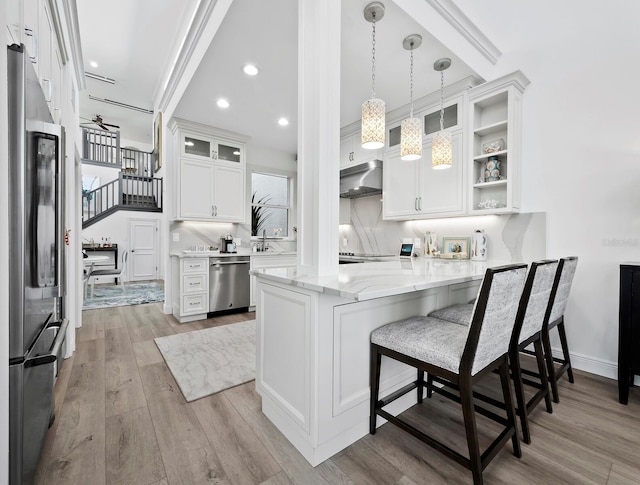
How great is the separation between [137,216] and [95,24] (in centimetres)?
483

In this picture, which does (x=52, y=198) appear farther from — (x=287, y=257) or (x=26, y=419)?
(x=287, y=257)

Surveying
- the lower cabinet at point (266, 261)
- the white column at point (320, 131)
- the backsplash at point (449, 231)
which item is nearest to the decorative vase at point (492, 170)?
the backsplash at point (449, 231)

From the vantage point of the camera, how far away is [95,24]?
3.91m

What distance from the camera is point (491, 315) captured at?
1.24m

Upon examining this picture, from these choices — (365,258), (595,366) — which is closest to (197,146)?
(365,258)

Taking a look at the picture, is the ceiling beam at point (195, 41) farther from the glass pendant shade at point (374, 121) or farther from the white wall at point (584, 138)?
the white wall at point (584, 138)

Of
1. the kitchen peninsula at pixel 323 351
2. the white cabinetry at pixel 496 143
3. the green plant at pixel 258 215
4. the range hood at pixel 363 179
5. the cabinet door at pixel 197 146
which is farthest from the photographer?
the green plant at pixel 258 215

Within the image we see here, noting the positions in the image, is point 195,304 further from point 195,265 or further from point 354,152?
point 354,152

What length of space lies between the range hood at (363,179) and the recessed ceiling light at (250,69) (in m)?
1.80

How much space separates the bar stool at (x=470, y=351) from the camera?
1203mm

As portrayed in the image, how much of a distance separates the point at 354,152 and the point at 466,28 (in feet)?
6.31

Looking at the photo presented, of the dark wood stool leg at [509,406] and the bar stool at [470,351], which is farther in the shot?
the dark wood stool leg at [509,406]

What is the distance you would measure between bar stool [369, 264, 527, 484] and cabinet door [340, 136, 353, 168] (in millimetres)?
3036

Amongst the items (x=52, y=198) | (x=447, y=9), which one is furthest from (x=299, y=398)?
(x=447, y=9)
